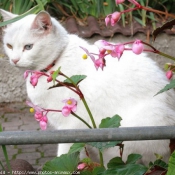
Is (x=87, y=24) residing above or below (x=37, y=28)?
below

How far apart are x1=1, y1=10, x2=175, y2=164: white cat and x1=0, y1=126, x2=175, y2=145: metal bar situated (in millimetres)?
1423

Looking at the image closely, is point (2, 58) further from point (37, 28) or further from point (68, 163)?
point (68, 163)

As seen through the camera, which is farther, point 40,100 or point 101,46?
point 40,100

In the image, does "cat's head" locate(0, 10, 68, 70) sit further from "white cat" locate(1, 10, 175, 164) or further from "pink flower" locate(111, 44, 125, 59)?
"pink flower" locate(111, 44, 125, 59)

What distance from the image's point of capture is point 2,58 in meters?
5.21

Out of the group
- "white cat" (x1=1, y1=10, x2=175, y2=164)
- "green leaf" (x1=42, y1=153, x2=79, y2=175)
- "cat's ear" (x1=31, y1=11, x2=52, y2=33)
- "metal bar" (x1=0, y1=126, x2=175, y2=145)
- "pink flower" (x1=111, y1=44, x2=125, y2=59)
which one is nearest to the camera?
"metal bar" (x1=0, y1=126, x2=175, y2=145)

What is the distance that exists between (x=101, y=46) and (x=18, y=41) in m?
1.44

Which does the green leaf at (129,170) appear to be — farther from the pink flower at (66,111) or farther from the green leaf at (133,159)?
the pink flower at (66,111)

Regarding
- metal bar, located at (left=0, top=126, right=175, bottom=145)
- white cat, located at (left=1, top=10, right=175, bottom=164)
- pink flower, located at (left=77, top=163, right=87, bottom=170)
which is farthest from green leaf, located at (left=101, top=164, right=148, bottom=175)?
white cat, located at (left=1, top=10, right=175, bottom=164)

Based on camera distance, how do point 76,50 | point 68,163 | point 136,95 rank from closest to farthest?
point 68,163, point 136,95, point 76,50

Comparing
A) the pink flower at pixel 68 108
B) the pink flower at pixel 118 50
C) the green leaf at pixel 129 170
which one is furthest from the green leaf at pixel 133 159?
the pink flower at pixel 118 50

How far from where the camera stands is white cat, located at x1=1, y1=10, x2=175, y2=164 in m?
2.59

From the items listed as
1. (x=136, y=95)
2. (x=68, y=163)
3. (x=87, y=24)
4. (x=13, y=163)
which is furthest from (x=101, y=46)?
(x=87, y=24)

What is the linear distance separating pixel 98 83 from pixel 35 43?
1.61ft
